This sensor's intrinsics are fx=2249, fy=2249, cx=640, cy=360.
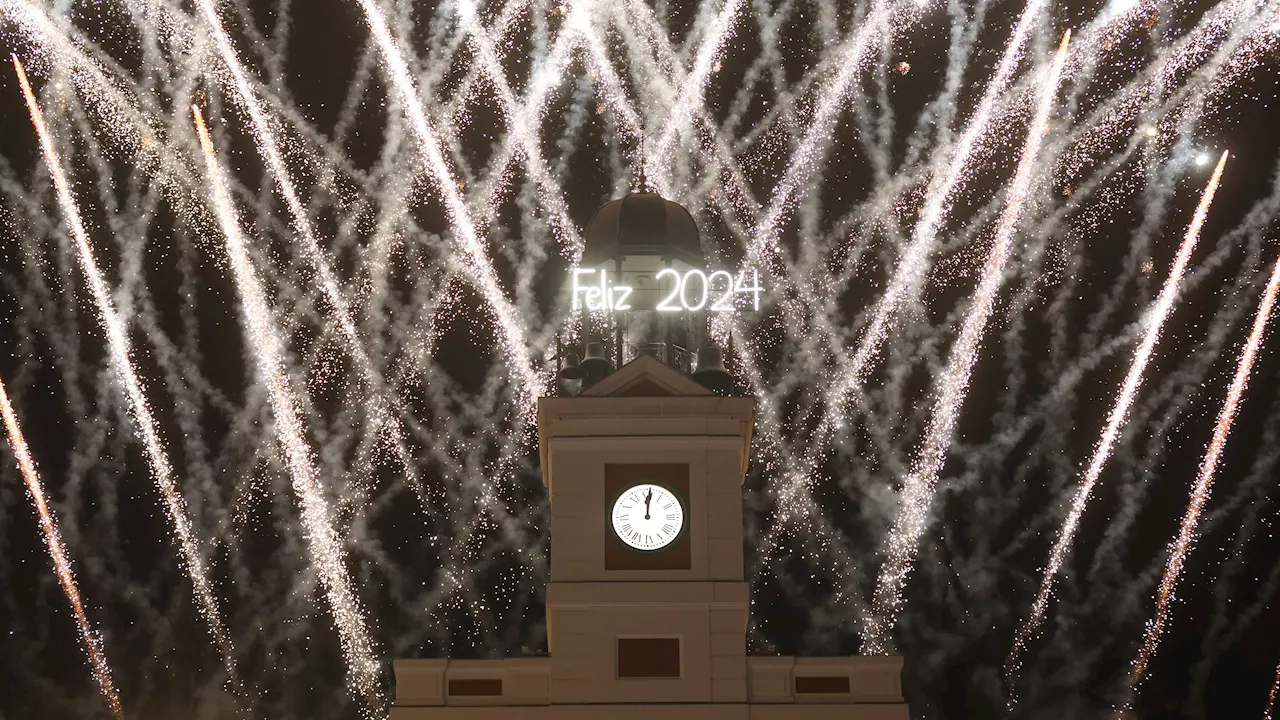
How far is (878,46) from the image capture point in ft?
141

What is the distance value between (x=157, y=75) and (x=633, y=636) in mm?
16310

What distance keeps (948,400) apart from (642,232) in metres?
10.5

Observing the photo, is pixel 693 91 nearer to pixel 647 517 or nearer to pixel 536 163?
pixel 536 163

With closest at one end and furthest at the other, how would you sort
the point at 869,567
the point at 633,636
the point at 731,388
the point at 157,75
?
the point at 633,636
the point at 731,388
the point at 157,75
the point at 869,567

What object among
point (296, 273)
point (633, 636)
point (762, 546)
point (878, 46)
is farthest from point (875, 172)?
point (633, 636)

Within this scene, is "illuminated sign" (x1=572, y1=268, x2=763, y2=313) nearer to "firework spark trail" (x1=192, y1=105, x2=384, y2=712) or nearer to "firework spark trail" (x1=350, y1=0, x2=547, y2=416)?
"firework spark trail" (x1=350, y1=0, x2=547, y2=416)

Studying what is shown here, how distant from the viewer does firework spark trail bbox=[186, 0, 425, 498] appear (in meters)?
43.2

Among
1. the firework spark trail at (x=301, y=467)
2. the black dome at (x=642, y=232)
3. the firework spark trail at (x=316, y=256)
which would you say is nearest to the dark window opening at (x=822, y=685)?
the black dome at (x=642, y=232)

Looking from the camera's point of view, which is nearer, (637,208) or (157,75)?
(637,208)

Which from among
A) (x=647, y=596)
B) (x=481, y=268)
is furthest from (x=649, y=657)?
(x=481, y=268)

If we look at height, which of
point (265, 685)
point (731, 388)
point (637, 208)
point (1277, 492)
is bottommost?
point (265, 685)

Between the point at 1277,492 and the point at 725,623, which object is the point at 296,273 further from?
the point at 1277,492

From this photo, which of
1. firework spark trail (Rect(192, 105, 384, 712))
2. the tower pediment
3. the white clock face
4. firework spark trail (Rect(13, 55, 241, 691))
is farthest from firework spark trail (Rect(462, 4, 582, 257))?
the white clock face

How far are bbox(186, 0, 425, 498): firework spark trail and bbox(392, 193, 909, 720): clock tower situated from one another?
36.9 feet
